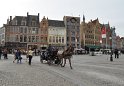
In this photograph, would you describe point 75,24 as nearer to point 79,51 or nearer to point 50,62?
point 79,51

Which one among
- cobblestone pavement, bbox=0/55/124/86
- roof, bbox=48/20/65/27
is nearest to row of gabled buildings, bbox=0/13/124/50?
roof, bbox=48/20/65/27

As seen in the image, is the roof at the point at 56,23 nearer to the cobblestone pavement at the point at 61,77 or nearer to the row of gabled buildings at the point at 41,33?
the row of gabled buildings at the point at 41,33

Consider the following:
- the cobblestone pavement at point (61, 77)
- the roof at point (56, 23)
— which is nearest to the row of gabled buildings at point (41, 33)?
the roof at point (56, 23)

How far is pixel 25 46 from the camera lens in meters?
103

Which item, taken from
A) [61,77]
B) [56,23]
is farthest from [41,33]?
[61,77]

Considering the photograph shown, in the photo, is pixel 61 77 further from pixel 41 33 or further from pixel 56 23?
pixel 56 23

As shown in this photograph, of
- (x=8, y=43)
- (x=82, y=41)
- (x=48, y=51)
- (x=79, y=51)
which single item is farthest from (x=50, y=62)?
(x=82, y=41)

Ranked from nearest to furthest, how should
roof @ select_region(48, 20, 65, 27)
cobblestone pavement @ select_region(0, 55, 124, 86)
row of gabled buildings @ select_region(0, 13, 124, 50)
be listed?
cobblestone pavement @ select_region(0, 55, 124, 86) → row of gabled buildings @ select_region(0, 13, 124, 50) → roof @ select_region(48, 20, 65, 27)

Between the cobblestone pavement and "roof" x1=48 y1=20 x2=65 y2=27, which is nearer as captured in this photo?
the cobblestone pavement

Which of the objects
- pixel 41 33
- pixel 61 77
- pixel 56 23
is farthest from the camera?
pixel 56 23

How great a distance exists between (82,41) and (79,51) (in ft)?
90.1

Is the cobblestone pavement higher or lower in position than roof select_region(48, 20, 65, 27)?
lower

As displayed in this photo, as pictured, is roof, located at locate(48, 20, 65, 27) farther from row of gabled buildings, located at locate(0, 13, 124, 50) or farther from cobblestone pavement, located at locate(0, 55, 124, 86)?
cobblestone pavement, located at locate(0, 55, 124, 86)

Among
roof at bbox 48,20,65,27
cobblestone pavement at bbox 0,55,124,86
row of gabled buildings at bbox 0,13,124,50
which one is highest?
roof at bbox 48,20,65,27
